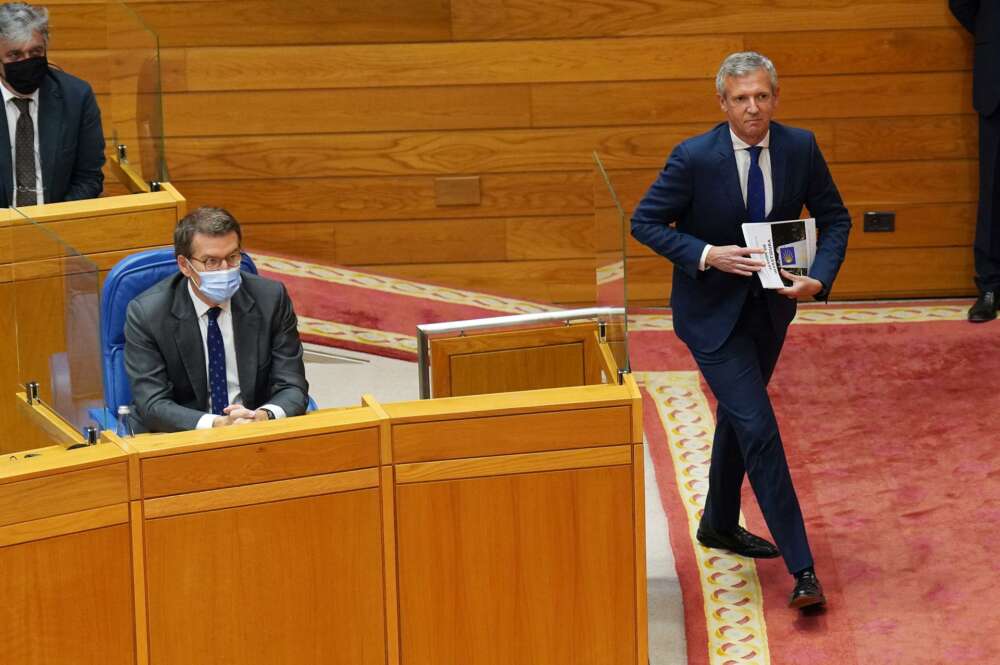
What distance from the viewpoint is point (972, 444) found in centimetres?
446

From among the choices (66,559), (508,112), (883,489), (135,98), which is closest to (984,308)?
(883,489)

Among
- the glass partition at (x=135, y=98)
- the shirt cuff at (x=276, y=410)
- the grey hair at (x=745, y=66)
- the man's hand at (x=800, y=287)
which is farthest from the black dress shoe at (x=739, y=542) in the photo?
the glass partition at (x=135, y=98)

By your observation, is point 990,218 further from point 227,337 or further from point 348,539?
point 348,539

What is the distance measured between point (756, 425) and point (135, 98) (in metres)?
2.22

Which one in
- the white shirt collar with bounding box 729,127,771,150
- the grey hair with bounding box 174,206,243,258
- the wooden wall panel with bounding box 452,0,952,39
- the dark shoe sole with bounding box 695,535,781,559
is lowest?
the dark shoe sole with bounding box 695,535,781,559

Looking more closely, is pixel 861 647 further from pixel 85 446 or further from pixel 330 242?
pixel 330 242

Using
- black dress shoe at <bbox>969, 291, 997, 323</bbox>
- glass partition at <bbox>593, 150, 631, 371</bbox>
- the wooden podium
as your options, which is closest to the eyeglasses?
the wooden podium

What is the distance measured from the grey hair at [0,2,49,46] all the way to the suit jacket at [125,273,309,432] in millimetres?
1257

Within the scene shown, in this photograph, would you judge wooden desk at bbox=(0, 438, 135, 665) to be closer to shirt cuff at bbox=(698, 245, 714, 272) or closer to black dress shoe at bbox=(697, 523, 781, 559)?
shirt cuff at bbox=(698, 245, 714, 272)

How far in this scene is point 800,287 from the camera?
3473mm

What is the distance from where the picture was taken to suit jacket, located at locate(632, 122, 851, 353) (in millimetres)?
3570

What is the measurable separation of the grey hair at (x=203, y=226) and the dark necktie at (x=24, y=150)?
4.12 feet

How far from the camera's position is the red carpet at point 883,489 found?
11.4 feet

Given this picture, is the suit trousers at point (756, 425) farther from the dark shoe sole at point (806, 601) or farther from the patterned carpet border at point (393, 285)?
the patterned carpet border at point (393, 285)
